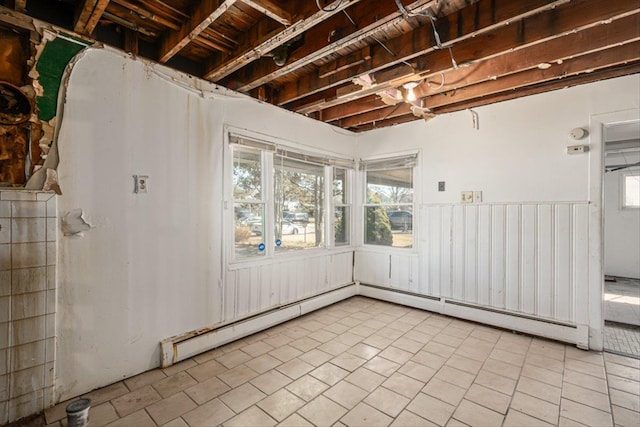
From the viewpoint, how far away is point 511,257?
3.30 meters

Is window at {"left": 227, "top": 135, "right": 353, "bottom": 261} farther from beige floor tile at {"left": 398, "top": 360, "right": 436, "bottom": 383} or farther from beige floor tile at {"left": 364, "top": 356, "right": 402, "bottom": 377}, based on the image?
beige floor tile at {"left": 398, "top": 360, "right": 436, "bottom": 383}

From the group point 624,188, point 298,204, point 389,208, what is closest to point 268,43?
point 298,204

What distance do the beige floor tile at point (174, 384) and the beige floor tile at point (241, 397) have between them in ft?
1.17

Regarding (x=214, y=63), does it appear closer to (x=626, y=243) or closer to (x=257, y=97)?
(x=257, y=97)

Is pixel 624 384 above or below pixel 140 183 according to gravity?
below

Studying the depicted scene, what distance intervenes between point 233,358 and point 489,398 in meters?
2.11

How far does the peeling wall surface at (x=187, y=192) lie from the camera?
6.97 feet

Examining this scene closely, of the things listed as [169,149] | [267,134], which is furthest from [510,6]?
[169,149]

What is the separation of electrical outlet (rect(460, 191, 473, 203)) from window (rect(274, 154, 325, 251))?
6.11 ft

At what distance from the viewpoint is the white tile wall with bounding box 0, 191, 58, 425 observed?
1.82m

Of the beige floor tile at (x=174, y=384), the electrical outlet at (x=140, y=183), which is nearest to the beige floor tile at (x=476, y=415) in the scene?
the beige floor tile at (x=174, y=384)

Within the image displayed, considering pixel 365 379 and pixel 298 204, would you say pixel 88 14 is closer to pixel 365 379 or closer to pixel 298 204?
pixel 298 204

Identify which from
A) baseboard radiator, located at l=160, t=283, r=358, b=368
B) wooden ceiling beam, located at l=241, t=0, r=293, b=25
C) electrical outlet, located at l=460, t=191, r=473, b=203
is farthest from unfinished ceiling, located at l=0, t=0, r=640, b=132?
baseboard radiator, located at l=160, t=283, r=358, b=368

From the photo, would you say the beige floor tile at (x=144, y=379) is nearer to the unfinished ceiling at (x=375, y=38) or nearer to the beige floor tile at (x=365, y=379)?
the beige floor tile at (x=365, y=379)
